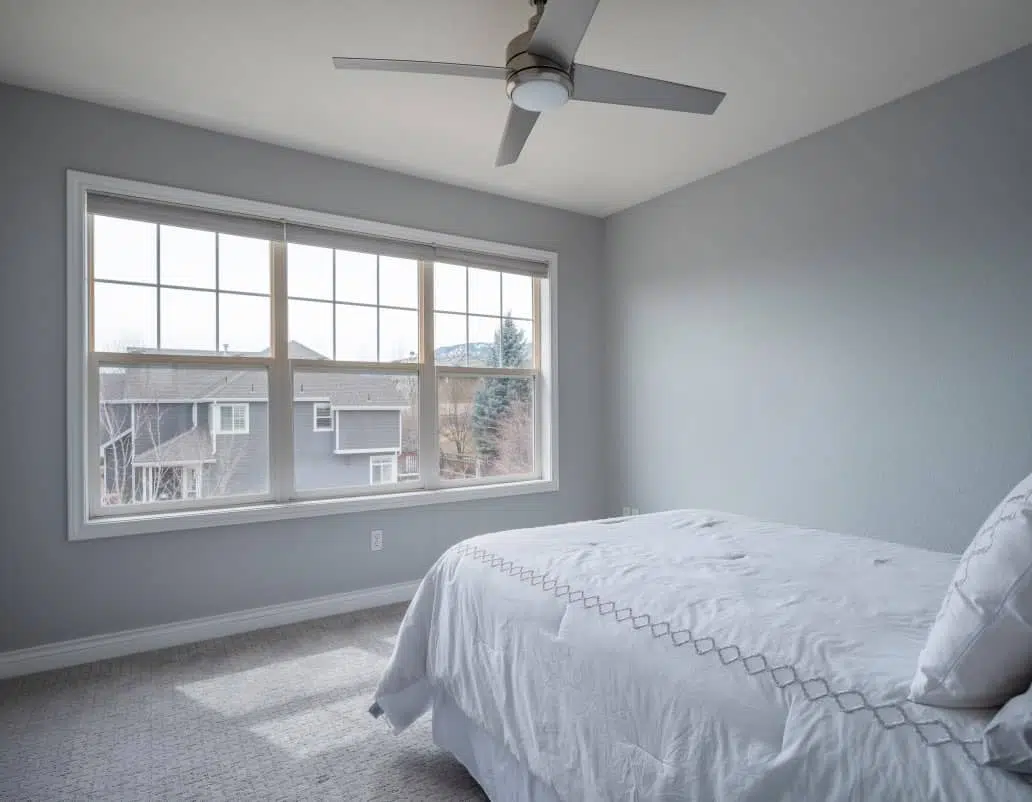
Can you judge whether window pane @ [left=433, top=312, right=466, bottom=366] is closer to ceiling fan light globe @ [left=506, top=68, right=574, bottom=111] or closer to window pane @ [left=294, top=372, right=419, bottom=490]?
window pane @ [left=294, top=372, right=419, bottom=490]

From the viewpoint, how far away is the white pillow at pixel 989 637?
89 cm

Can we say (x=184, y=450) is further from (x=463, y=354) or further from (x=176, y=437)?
(x=463, y=354)

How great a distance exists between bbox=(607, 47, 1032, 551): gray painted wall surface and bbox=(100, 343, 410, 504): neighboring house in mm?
1840

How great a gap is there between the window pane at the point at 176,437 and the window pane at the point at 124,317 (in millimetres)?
126

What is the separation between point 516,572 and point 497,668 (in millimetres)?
262

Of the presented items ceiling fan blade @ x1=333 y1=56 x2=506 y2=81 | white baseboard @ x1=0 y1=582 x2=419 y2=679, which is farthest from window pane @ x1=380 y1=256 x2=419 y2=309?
ceiling fan blade @ x1=333 y1=56 x2=506 y2=81

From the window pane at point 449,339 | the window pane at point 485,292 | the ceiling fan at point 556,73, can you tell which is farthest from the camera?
the window pane at point 485,292

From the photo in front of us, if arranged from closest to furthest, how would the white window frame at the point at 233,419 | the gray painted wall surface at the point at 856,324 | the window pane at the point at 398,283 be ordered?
1. the gray painted wall surface at the point at 856,324
2. the white window frame at the point at 233,419
3. the window pane at the point at 398,283

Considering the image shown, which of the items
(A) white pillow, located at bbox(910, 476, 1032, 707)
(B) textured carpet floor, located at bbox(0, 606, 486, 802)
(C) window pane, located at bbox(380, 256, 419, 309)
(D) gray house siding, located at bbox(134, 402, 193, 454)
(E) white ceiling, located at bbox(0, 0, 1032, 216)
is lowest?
(B) textured carpet floor, located at bbox(0, 606, 486, 802)

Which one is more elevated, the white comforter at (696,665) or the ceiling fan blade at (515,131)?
the ceiling fan blade at (515,131)

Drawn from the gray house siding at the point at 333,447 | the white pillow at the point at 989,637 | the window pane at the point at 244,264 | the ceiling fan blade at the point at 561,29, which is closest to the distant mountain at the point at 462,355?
the gray house siding at the point at 333,447

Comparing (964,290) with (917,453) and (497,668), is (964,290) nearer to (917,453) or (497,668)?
(917,453)

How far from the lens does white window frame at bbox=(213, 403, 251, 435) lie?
3.24 metres

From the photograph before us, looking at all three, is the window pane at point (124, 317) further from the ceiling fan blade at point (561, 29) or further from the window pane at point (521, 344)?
the ceiling fan blade at point (561, 29)
